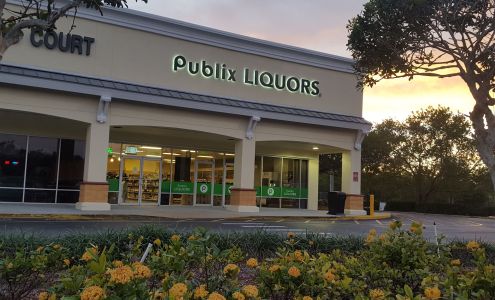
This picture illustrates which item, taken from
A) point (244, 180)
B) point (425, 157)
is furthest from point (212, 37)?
point (425, 157)

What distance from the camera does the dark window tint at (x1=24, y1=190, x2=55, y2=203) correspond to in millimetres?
22875

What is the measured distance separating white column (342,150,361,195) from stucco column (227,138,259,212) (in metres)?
5.89

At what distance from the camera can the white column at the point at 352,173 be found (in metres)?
27.5

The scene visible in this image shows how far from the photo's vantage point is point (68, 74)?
68.3ft

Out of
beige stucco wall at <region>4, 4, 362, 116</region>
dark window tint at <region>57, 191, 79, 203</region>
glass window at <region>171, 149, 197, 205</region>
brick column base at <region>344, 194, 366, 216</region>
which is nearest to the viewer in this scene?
beige stucco wall at <region>4, 4, 362, 116</region>

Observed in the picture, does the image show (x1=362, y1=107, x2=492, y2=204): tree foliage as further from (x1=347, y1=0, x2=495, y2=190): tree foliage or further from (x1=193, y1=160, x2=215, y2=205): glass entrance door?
(x1=347, y1=0, x2=495, y2=190): tree foliage

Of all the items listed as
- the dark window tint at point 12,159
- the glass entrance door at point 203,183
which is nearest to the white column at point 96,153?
the dark window tint at point 12,159

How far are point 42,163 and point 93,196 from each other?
427cm

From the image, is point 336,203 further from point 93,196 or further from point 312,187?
point 93,196

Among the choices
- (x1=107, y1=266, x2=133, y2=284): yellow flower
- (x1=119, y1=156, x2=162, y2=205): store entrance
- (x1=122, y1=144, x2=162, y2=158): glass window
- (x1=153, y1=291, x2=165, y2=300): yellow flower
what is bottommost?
(x1=153, y1=291, x2=165, y2=300): yellow flower

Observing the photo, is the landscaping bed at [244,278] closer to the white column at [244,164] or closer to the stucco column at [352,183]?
the white column at [244,164]

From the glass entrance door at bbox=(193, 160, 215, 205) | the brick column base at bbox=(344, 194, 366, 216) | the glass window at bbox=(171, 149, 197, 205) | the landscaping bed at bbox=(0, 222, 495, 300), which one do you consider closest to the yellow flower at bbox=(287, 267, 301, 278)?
the landscaping bed at bbox=(0, 222, 495, 300)

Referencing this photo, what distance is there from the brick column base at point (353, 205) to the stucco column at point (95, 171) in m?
12.6

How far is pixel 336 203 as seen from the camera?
26.0 meters
